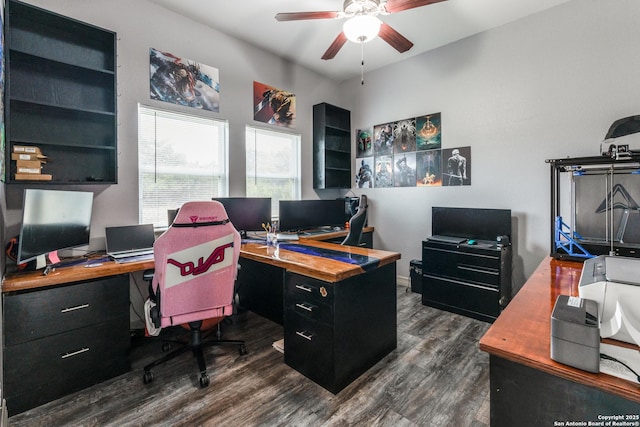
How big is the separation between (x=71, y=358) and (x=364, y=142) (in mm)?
4005

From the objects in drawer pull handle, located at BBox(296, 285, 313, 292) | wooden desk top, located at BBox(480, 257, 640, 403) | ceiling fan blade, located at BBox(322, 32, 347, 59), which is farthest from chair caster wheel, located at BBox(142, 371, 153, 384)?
ceiling fan blade, located at BBox(322, 32, 347, 59)

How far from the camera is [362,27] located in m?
2.07

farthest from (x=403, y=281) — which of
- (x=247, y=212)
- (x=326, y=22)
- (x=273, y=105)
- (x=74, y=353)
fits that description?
(x=74, y=353)

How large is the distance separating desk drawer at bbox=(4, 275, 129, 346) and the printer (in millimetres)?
2565

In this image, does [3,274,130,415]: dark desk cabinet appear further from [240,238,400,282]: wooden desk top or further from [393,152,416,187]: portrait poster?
[393,152,416,187]: portrait poster

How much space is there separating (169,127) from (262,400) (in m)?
2.62

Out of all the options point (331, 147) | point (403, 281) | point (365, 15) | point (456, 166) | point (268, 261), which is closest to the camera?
point (365, 15)

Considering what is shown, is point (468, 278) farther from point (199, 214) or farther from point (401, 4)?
point (199, 214)

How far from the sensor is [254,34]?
10.9ft

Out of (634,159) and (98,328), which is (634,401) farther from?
(98,328)

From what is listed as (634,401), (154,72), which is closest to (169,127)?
(154,72)

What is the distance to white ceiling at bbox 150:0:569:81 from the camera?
278 centimetres

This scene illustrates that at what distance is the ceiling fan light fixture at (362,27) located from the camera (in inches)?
80.3

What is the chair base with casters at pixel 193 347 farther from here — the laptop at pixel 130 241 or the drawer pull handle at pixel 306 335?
the drawer pull handle at pixel 306 335
